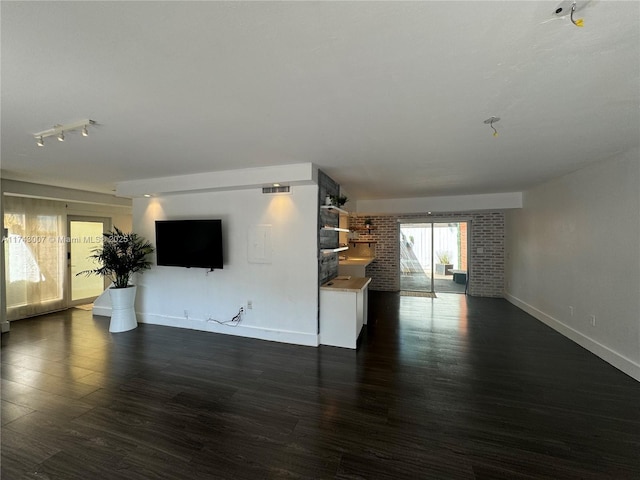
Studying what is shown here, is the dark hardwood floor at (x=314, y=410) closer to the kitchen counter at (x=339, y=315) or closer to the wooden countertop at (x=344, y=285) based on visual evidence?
the kitchen counter at (x=339, y=315)

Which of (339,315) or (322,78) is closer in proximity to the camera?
(322,78)

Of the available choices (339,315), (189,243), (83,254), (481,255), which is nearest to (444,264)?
(481,255)

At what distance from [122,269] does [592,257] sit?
282 inches

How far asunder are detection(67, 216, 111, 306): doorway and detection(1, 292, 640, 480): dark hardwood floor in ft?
7.35

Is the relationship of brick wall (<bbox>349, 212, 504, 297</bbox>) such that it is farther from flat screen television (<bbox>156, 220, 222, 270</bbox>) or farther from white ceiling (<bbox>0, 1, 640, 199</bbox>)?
flat screen television (<bbox>156, 220, 222, 270</bbox>)

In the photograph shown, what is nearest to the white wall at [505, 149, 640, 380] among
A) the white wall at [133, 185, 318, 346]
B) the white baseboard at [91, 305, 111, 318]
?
the white wall at [133, 185, 318, 346]

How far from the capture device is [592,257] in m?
3.49

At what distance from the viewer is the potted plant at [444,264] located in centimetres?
763

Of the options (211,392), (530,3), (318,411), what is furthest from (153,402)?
(530,3)

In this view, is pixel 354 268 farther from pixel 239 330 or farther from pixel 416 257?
pixel 239 330

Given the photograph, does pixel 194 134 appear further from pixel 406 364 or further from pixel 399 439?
pixel 406 364

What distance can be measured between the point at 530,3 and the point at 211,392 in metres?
3.58

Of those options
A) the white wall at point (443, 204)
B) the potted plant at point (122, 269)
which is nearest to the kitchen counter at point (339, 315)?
the white wall at point (443, 204)

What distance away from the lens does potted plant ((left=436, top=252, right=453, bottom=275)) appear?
25.0 feet
